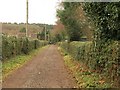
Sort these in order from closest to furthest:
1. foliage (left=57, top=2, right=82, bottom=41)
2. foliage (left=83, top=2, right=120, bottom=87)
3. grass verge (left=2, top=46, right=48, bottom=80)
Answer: foliage (left=83, top=2, right=120, bottom=87)
grass verge (left=2, top=46, right=48, bottom=80)
foliage (left=57, top=2, right=82, bottom=41)

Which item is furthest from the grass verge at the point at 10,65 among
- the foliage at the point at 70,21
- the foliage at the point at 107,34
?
the foliage at the point at 70,21

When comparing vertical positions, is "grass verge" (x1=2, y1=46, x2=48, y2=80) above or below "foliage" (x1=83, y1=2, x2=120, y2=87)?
below

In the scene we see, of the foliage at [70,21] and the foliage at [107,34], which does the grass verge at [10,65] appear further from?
the foliage at [70,21]

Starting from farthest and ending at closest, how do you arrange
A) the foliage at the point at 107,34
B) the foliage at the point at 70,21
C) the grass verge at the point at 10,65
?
the foliage at the point at 70,21
the grass verge at the point at 10,65
the foliage at the point at 107,34

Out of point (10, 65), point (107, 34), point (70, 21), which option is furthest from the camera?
point (70, 21)

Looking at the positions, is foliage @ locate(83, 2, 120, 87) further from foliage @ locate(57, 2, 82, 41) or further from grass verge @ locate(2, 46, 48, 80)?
foliage @ locate(57, 2, 82, 41)

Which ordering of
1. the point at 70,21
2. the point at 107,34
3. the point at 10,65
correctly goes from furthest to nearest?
the point at 70,21
the point at 10,65
the point at 107,34

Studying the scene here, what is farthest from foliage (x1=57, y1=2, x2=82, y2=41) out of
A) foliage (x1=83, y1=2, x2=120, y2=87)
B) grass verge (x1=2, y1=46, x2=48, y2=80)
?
foliage (x1=83, y1=2, x2=120, y2=87)

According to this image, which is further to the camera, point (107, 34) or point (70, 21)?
point (70, 21)

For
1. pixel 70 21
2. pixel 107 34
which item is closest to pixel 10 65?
pixel 107 34

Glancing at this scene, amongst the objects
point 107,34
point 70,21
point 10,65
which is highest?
point 70,21

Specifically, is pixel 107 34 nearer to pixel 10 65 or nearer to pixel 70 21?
pixel 10 65

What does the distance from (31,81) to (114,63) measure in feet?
14.0

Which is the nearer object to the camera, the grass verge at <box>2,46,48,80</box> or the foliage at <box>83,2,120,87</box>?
the foliage at <box>83,2,120,87</box>
